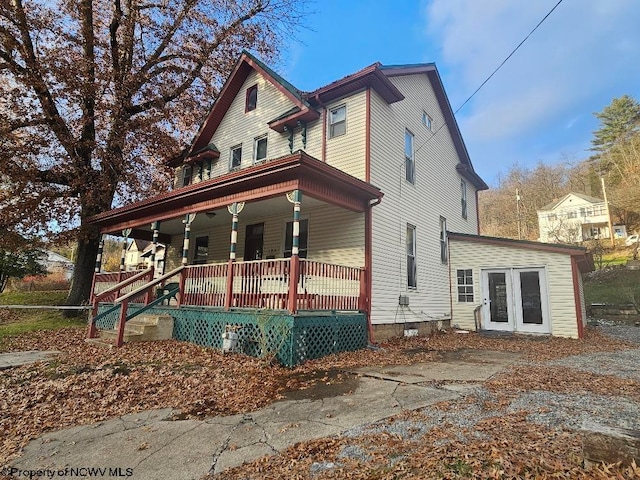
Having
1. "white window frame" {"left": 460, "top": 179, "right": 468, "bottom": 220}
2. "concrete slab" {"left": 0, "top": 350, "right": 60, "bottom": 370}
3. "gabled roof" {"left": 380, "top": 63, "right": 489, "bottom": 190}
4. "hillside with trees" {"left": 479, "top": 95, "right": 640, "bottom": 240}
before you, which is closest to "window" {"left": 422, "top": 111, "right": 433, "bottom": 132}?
"gabled roof" {"left": 380, "top": 63, "right": 489, "bottom": 190}

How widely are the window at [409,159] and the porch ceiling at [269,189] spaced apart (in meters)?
3.42

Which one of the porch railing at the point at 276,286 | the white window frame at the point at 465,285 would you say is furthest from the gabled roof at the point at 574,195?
the porch railing at the point at 276,286

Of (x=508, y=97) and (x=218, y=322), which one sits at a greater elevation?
(x=508, y=97)

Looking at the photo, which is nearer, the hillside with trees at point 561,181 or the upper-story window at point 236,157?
the upper-story window at point 236,157

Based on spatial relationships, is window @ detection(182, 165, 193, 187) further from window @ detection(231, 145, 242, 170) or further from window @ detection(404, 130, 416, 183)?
window @ detection(404, 130, 416, 183)

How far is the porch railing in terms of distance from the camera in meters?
7.93

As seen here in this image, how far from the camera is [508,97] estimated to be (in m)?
11.1

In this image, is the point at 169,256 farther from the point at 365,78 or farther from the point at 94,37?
the point at 365,78

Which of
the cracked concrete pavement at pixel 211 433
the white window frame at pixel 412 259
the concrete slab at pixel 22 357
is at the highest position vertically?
the white window frame at pixel 412 259

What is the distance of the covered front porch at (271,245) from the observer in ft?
26.0

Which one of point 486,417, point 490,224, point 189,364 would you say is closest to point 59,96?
point 189,364

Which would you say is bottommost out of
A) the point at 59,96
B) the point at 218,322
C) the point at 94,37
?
the point at 218,322

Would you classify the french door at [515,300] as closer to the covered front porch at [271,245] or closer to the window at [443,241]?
the window at [443,241]

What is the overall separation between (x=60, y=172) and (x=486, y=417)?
56.0 ft
